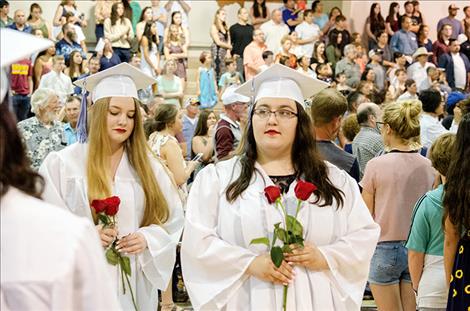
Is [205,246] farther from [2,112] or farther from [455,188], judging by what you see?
[2,112]

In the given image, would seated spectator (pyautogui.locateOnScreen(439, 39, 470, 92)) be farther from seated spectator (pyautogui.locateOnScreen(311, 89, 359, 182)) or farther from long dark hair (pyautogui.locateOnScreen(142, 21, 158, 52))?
seated spectator (pyautogui.locateOnScreen(311, 89, 359, 182))

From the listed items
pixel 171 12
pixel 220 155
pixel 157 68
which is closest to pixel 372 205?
pixel 220 155

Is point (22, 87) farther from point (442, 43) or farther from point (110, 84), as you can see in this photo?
point (442, 43)

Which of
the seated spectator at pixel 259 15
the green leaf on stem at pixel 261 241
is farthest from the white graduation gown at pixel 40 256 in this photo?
the seated spectator at pixel 259 15

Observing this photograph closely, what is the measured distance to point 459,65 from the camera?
1858cm

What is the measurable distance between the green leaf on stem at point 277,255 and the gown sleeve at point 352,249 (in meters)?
0.22

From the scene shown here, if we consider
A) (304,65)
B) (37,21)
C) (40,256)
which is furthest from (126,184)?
(304,65)

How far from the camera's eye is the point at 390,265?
5.48 m

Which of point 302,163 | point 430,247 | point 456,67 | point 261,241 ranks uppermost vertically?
point 302,163

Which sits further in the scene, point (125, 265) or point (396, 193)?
point (396, 193)

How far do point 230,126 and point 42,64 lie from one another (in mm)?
7734

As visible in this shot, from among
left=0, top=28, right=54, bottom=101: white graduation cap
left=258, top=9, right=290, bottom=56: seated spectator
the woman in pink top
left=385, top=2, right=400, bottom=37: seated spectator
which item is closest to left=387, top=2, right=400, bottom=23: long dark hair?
left=385, top=2, right=400, bottom=37: seated spectator

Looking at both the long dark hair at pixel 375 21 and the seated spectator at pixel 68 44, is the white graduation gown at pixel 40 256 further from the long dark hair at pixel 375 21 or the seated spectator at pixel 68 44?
the long dark hair at pixel 375 21

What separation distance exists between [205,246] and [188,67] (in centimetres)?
1536
